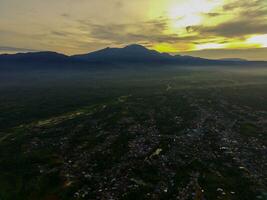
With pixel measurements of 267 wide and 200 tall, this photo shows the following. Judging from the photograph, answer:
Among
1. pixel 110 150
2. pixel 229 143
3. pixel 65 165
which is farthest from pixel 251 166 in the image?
pixel 65 165

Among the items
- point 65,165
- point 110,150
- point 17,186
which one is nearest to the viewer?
point 17,186

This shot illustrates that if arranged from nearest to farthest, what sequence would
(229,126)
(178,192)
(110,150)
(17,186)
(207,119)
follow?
(178,192) → (17,186) → (110,150) → (229,126) → (207,119)

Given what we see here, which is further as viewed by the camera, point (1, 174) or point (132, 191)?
point (1, 174)

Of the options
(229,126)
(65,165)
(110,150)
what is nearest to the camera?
(65,165)

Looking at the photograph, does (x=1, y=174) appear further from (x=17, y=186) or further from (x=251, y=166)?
(x=251, y=166)

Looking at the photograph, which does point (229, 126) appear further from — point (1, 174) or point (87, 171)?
point (1, 174)

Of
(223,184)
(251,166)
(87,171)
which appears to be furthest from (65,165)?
(251,166)

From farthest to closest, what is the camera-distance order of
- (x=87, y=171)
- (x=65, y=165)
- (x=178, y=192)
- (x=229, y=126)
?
(x=229, y=126)
(x=65, y=165)
(x=87, y=171)
(x=178, y=192)

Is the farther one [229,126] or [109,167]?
[229,126]

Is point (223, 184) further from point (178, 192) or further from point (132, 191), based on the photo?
point (132, 191)
